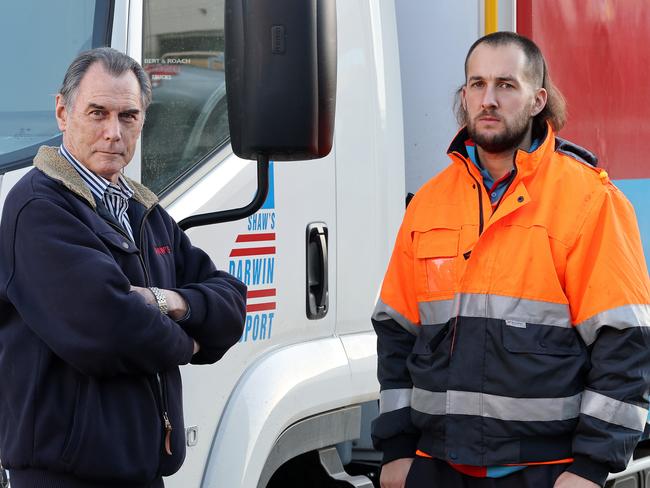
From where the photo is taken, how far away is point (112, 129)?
7.18ft

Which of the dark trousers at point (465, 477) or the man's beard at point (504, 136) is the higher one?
the man's beard at point (504, 136)

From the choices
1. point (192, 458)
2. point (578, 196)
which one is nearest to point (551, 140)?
point (578, 196)

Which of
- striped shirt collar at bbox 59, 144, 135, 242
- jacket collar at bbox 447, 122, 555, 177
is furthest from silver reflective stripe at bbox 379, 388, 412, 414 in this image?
striped shirt collar at bbox 59, 144, 135, 242

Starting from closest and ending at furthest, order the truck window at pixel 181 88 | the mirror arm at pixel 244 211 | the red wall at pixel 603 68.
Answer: the mirror arm at pixel 244 211 < the truck window at pixel 181 88 < the red wall at pixel 603 68

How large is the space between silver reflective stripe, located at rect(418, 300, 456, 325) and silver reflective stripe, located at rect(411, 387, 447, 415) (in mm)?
166

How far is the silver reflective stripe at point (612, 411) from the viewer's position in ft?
7.97

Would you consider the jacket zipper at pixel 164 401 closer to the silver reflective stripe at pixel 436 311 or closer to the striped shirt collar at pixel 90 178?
the striped shirt collar at pixel 90 178

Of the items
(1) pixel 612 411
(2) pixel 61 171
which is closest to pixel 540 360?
(1) pixel 612 411

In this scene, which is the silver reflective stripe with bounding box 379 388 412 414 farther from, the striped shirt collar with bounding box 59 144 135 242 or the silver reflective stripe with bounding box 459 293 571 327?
the striped shirt collar with bounding box 59 144 135 242

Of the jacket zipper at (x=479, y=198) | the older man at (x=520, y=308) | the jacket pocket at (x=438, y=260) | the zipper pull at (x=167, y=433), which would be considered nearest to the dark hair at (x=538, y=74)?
the older man at (x=520, y=308)

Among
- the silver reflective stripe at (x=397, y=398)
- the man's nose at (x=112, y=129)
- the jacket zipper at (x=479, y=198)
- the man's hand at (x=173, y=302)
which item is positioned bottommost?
the silver reflective stripe at (x=397, y=398)

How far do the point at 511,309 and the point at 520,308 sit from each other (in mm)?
20

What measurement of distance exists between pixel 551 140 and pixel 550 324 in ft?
1.44

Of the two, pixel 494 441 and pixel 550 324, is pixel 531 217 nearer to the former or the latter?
pixel 550 324
